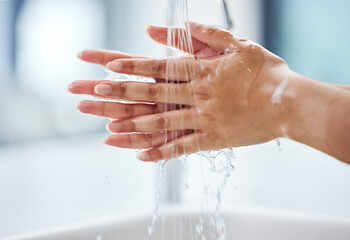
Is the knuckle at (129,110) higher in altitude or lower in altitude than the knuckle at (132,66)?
lower

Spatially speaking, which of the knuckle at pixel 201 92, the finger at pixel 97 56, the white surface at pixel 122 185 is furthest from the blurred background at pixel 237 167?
A: the knuckle at pixel 201 92

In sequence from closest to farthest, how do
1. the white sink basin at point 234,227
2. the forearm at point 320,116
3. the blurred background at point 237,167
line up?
the forearm at point 320,116, the white sink basin at point 234,227, the blurred background at point 237,167

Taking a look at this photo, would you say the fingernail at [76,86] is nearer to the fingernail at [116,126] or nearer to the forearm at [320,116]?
the fingernail at [116,126]

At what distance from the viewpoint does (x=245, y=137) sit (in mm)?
662

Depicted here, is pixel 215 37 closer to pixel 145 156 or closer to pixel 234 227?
pixel 145 156

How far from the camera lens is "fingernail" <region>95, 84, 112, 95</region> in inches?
25.7

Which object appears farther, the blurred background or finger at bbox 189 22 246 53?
the blurred background

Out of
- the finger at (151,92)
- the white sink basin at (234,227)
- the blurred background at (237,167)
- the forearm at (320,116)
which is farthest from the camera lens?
the blurred background at (237,167)

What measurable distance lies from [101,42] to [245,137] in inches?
96.4

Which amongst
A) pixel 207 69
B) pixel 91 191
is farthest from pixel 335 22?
pixel 91 191

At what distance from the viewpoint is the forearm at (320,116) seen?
565 mm

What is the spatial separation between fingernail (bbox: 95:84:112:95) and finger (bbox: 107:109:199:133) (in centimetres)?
6

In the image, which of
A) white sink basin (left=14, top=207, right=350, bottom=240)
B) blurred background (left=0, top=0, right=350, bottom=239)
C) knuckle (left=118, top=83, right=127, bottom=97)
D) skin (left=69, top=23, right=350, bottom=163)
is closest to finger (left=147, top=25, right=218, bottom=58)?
skin (left=69, top=23, right=350, bottom=163)

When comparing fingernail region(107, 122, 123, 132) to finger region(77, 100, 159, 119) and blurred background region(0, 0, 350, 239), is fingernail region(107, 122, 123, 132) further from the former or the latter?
blurred background region(0, 0, 350, 239)
